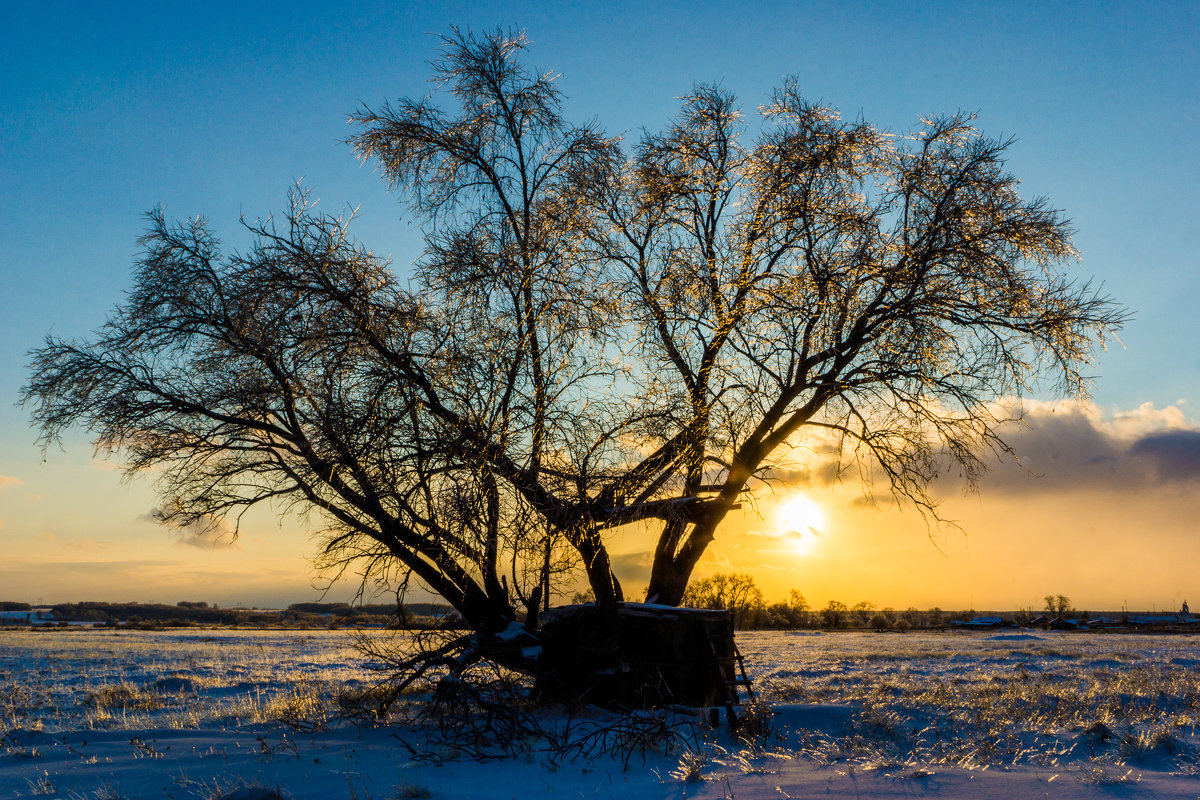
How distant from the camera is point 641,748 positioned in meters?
8.09

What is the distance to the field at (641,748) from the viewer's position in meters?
6.45

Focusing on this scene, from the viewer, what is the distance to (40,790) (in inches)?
257

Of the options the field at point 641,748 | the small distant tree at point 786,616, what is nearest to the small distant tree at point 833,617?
the small distant tree at point 786,616

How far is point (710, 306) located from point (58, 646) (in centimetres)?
3271

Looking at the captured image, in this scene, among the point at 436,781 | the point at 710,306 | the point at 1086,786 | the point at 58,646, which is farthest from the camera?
the point at 58,646

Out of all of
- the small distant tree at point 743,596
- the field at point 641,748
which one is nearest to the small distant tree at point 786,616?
the small distant tree at point 743,596

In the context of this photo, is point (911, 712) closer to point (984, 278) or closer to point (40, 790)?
point (984, 278)

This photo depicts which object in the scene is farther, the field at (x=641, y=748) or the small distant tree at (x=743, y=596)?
the small distant tree at (x=743, y=596)

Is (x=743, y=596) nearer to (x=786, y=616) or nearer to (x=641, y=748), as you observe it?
(x=786, y=616)

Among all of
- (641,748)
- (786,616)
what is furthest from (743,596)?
(641,748)

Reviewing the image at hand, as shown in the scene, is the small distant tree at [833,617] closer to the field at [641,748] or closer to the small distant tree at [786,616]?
the small distant tree at [786,616]

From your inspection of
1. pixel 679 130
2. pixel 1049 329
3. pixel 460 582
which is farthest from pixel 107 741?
pixel 1049 329

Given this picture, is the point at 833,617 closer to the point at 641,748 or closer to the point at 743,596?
the point at 743,596

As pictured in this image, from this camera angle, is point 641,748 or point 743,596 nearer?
point 641,748
